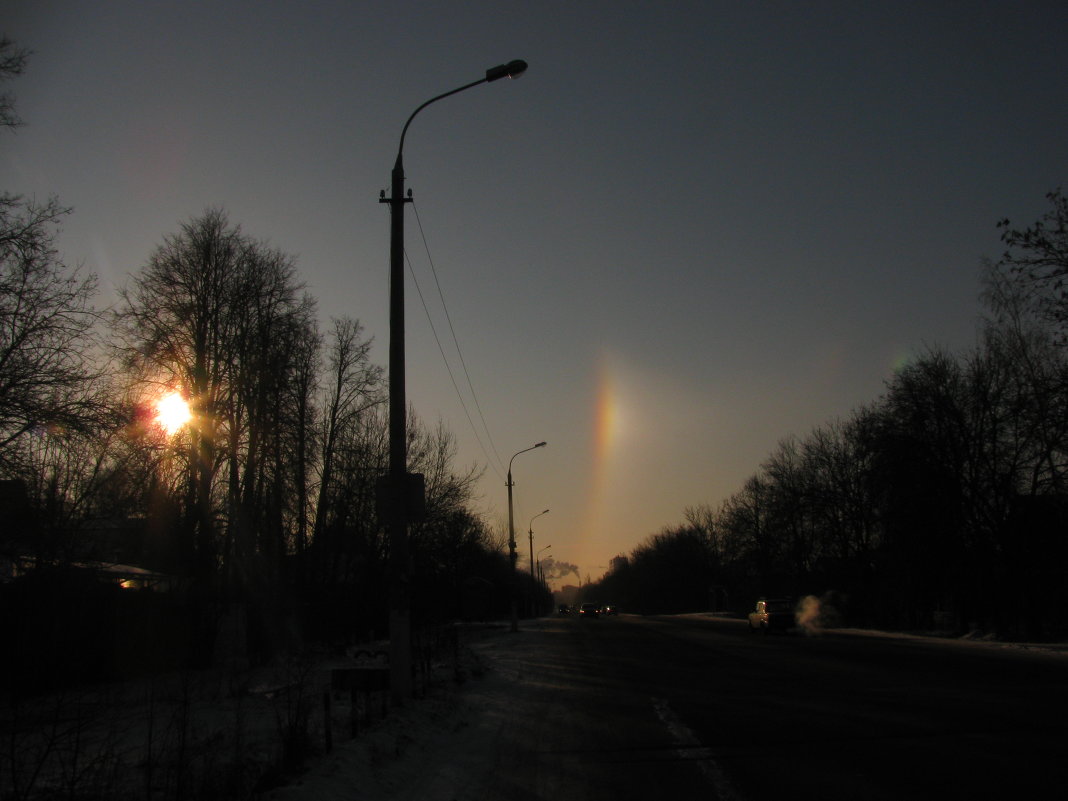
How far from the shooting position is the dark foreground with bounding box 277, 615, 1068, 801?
753 cm

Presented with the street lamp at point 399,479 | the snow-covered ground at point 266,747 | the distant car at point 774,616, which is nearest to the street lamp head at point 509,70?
the street lamp at point 399,479

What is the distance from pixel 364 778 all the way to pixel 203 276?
23254mm

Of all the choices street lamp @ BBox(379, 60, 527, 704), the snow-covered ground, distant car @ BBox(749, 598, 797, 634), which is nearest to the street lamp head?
street lamp @ BBox(379, 60, 527, 704)

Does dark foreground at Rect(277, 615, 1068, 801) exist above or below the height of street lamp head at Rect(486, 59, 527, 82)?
below

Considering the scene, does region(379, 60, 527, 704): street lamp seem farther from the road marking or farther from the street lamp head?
the road marking

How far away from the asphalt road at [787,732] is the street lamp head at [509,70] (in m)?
10.0

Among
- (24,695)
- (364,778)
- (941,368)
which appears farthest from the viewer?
(941,368)

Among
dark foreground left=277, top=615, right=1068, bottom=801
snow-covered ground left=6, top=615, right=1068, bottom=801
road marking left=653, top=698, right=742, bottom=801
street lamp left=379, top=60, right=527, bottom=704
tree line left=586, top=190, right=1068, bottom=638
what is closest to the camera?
snow-covered ground left=6, top=615, right=1068, bottom=801

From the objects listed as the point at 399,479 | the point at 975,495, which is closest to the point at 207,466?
the point at 399,479

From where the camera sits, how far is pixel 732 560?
10088 cm

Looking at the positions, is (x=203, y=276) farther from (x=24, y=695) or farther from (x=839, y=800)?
(x=839, y=800)

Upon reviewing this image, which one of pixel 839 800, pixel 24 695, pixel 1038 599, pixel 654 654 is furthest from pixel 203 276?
pixel 1038 599

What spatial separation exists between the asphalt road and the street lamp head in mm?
10020

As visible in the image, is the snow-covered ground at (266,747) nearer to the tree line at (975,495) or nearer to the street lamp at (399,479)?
the street lamp at (399,479)
